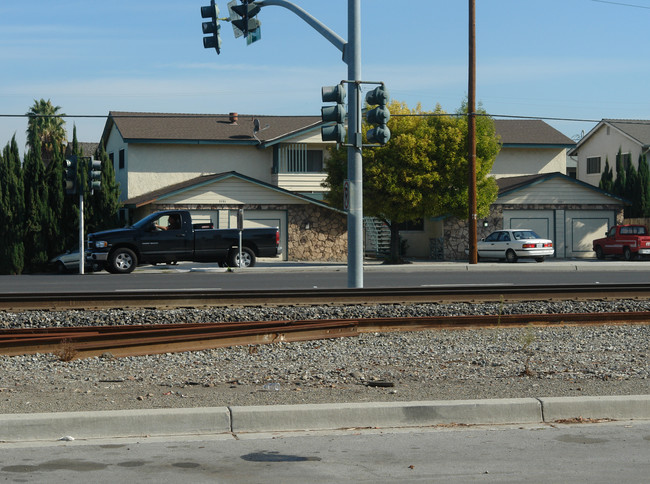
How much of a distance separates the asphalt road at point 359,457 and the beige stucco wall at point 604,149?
149 ft

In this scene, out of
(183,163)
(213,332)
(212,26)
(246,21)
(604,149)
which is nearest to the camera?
(213,332)

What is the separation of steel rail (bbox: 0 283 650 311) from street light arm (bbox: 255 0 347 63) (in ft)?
16.5

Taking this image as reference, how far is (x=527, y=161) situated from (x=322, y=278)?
1060 inches

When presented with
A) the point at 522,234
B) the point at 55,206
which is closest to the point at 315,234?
the point at 522,234

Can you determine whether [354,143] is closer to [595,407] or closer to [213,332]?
[213,332]

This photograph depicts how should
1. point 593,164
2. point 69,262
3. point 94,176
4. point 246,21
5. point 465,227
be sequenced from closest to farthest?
point 246,21 → point 94,176 → point 69,262 → point 465,227 → point 593,164

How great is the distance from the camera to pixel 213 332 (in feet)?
38.7

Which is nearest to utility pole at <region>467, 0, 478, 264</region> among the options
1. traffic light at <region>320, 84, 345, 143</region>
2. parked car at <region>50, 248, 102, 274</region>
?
parked car at <region>50, 248, 102, 274</region>

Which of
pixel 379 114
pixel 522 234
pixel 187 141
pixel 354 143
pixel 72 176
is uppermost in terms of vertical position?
pixel 187 141

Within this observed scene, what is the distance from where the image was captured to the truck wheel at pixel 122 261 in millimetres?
28234

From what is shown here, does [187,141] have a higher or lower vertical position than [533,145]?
lower

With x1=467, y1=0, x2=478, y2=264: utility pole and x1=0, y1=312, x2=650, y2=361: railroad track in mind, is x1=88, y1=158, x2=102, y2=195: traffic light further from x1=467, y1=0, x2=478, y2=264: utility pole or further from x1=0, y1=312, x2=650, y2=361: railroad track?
x1=0, y1=312, x2=650, y2=361: railroad track

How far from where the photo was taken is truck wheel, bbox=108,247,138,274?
28234 mm

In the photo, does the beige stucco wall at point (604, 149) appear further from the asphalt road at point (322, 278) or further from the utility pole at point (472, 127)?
the asphalt road at point (322, 278)
